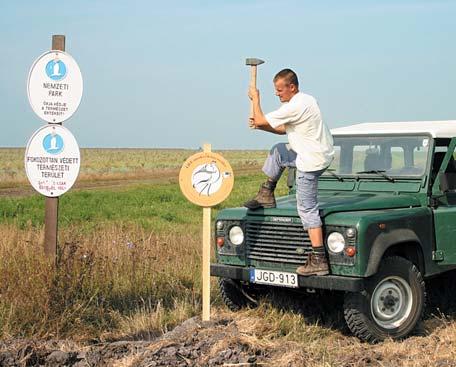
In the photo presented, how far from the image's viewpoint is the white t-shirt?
6.63m

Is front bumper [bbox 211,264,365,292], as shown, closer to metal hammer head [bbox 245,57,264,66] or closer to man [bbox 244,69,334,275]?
man [bbox 244,69,334,275]

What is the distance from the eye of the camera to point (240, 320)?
6797mm

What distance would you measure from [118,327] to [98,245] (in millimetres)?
2800

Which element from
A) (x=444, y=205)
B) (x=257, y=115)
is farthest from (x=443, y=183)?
(x=257, y=115)

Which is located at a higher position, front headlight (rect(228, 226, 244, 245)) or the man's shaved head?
the man's shaved head

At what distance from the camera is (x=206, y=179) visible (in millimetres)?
6801

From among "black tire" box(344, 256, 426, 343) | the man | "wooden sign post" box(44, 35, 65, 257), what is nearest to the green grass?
"wooden sign post" box(44, 35, 65, 257)

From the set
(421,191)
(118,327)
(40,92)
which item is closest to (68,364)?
(118,327)

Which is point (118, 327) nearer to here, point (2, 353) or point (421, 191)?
point (2, 353)

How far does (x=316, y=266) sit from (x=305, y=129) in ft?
3.98

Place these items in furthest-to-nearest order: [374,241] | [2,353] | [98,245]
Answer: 1. [98,245]
2. [374,241]
3. [2,353]

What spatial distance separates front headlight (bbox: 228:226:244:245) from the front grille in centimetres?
8

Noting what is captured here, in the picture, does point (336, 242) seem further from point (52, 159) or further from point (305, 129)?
point (52, 159)

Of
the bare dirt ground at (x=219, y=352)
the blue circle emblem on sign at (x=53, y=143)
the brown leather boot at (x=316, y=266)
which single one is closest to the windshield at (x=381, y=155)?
the brown leather boot at (x=316, y=266)
